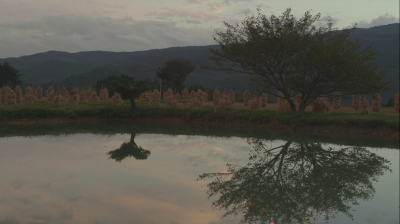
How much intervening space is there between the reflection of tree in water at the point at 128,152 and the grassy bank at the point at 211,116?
21.1 ft

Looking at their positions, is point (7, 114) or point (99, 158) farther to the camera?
point (7, 114)

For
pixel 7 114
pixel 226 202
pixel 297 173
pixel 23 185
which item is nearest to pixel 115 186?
pixel 23 185

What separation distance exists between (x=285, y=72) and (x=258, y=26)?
2469 millimetres

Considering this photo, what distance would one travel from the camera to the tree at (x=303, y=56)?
17406 mm

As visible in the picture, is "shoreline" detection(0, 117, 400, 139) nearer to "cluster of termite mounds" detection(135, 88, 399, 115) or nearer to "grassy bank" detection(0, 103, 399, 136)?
"grassy bank" detection(0, 103, 399, 136)

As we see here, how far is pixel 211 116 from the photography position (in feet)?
68.0

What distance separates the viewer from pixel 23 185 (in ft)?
29.8

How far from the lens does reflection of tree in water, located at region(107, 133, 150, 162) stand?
41.5 feet

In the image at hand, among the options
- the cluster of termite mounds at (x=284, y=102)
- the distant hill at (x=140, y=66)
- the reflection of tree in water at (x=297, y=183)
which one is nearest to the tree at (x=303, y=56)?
the cluster of termite mounds at (x=284, y=102)

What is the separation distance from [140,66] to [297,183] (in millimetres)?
64165

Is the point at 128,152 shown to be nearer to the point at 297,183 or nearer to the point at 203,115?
the point at 297,183

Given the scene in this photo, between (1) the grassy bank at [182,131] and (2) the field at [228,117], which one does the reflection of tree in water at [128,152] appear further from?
(2) the field at [228,117]

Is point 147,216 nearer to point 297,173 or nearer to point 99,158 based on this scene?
point 297,173

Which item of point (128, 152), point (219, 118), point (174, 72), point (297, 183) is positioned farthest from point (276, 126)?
point (174, 72)
